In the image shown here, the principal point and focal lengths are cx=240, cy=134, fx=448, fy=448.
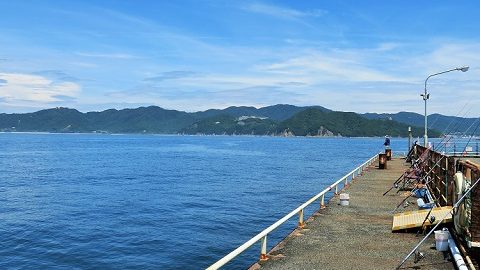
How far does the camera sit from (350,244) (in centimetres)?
1320

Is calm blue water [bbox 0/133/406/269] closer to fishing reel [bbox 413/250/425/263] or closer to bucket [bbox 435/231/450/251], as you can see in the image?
fishing reel [bbox 413/250/425/263]

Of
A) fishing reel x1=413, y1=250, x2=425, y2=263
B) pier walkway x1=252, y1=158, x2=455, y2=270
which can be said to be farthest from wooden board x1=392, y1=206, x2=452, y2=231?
fishing reel x1=413, y1=250, x2=425, y2=263

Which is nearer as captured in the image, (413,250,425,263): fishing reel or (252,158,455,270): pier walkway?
(252,158,455,270): pier walkway

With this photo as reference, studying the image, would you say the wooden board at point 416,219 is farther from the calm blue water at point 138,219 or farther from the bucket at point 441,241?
the calm blue water at point 138,219

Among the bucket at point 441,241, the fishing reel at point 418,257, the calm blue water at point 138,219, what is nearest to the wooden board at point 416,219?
the bucket at point 441,241

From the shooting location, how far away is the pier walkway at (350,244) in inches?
438

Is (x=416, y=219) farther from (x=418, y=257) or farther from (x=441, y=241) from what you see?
(x=418, y=257)

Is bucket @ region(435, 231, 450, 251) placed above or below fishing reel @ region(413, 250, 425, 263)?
above

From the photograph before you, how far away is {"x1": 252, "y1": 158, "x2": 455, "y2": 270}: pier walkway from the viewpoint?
36.5 feet

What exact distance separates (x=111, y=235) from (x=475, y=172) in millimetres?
20316

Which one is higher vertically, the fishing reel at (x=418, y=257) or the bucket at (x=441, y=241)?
the bucket at (x=441, y=241)

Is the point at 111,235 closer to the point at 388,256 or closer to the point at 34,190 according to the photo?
the point at 388,256

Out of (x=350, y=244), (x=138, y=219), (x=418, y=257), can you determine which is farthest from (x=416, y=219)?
(x=138, y=219)

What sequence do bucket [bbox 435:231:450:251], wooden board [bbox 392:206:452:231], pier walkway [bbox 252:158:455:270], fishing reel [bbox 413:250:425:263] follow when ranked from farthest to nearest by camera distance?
1. wooden board [bbox 392:206:452:231]
2. bucket [bbox 435:231:450:251]
3. fishing reel [bbox 413:250:425:263]
4. pier walkway [bbox 252:158:455:270]
